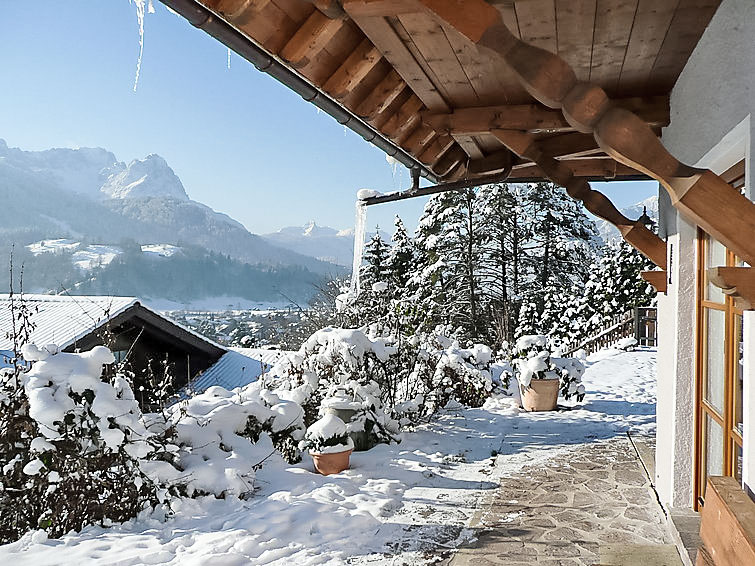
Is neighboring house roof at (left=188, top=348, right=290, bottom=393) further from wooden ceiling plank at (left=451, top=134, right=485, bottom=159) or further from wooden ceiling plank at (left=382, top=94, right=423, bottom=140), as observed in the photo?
wooden ceiling plank at (left=382, top=94, right=423, bottom=140)

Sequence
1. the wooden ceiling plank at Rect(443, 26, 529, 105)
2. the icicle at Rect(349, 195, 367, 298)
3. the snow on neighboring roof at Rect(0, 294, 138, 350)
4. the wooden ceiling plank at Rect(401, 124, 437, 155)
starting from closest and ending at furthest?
1. the wooden ceiling plank at Rect(443, 26, 529, 105)
2. the wooden ceiling plank at Rect(401, 124, 437, 155)
3. the icicle at Rect(349, 195, 367, 298)
4. the snow on neighboring roof at Rect(0, 294, 138, 350)

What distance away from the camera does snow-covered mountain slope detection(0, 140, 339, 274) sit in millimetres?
57188

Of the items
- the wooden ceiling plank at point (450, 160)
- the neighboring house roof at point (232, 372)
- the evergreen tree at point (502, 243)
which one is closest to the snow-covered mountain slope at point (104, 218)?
the evergreen tree at point (502, 243)

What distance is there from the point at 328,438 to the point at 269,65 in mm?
2991

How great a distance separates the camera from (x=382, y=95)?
3246 millimetres

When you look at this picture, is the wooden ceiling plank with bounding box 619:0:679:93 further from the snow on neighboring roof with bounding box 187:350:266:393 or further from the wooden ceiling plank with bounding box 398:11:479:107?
the snow on neighboring roof with bounding box 187:350:266:393

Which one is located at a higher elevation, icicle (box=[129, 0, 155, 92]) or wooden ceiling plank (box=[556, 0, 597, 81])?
wooden ceiling plank (box=[556, 0, 597, 81])

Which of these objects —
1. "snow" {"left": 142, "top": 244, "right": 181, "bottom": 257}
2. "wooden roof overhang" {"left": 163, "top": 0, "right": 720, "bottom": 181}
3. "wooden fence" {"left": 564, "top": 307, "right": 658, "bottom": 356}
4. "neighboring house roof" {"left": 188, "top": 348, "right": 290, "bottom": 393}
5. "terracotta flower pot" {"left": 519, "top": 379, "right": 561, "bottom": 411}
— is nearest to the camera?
"wooden roof overhang" {"left": 163, "top": 0, "right": 720, "bottom": 181}

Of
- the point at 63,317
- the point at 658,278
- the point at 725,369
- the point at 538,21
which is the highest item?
the point at 538,21

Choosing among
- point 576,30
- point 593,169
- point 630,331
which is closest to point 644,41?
point 576,30

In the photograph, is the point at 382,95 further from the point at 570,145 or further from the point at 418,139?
the point at 570,145

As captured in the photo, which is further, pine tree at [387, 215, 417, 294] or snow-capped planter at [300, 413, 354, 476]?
pine tree at [387, 215, 417, 294]

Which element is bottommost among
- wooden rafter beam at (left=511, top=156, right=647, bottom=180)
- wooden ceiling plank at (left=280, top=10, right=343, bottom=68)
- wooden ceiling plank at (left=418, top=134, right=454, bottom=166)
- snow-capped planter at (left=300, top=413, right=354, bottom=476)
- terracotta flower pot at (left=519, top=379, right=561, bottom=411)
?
snow-capped planter at (left=300, top=413, right=354, bottom=476)

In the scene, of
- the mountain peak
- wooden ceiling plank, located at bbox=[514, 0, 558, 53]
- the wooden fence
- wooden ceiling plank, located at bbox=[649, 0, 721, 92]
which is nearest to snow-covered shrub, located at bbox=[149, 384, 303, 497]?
wooden ceiling plank, located at bbox=[514, 0, 558, 53]
